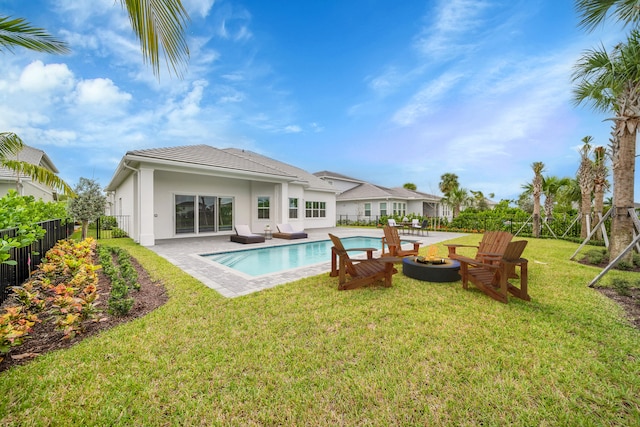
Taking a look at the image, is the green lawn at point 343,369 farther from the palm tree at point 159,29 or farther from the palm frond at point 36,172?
the palm frond at point 36,172

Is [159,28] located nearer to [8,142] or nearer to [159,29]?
[159,29]

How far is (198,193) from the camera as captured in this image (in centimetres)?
1385

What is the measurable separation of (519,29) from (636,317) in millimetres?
10112

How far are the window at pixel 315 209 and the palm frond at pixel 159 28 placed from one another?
57.2 feet

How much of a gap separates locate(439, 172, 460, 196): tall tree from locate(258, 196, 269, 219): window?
68.5ft

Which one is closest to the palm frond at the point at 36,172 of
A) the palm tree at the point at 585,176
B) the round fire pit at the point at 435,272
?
the round fire pit at the point at 435,272

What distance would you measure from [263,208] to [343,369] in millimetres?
14041

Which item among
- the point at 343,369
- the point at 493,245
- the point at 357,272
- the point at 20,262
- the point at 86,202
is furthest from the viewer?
the point at 86,202

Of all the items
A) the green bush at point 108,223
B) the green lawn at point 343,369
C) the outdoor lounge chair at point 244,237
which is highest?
the green bush at point 108,223

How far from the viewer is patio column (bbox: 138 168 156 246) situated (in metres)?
10.2

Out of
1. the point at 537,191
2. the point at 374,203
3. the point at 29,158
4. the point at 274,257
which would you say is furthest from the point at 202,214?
the point at 537,191

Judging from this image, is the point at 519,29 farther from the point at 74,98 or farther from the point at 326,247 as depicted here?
the point at 74,98

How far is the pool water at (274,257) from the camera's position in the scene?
7684 millimetres

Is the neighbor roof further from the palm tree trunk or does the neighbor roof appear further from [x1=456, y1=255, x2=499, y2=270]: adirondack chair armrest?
the palm tree trunk
